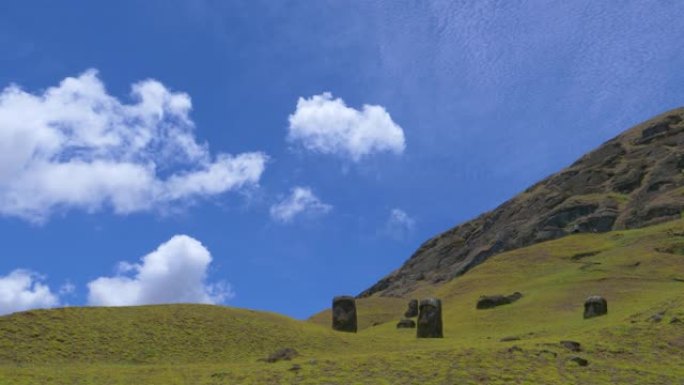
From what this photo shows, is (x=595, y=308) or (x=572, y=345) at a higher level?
(x=595, y=308)

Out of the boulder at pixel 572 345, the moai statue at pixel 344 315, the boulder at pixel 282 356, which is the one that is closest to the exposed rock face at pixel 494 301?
the moai statue at pixel 344 315

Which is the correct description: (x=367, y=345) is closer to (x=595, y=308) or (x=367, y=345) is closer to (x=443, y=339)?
(x=443, y=339)

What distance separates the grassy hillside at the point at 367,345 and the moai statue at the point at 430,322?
1.79 metres

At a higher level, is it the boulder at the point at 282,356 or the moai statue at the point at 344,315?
the moai statue at the point at 344,315

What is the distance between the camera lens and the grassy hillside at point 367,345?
31547mm

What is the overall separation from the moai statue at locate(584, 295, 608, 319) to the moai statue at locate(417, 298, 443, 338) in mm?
10670

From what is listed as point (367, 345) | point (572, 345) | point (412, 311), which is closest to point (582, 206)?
point (412, 311)

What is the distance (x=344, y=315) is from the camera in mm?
61750

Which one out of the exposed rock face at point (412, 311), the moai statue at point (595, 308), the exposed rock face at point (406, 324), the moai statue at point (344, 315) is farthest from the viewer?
the exposed rock face at point (412, 311)

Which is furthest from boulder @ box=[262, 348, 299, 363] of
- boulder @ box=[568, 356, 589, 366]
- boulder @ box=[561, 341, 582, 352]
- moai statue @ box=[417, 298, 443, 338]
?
moai statue @ box=[417, 298, 443, 338]

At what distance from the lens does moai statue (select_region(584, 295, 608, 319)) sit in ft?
176

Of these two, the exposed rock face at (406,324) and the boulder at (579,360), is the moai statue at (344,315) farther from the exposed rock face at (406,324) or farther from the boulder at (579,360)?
the boulder at (579,360)

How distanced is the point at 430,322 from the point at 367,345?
8.85m

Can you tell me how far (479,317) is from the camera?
214 feet
